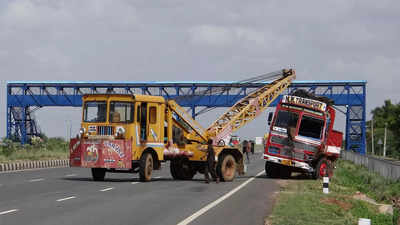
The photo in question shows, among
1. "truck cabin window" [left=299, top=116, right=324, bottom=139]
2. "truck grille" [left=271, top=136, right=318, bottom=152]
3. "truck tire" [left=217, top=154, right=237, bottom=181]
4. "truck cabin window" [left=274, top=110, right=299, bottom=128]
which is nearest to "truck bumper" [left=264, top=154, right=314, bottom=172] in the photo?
"truck grille" [left=271, top=136, right=318, bottom=152]

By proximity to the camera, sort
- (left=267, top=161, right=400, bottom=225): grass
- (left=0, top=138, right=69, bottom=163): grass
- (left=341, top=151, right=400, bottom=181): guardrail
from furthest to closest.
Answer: (left=0, top=138, right=69, bottom=163): grass → (left=341, top=151, right=400, bottom=181): guardrail → (left=267, top=161, right=400, bottom=225): grass

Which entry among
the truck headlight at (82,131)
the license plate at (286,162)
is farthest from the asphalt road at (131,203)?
the license plate at (286,162)

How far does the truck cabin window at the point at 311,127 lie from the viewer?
29578 mm

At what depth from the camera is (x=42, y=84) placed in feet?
260

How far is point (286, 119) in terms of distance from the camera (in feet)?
98.1

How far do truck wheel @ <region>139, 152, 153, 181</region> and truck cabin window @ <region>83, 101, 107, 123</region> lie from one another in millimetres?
2066

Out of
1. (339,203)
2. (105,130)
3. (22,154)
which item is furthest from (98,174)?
(22,154)

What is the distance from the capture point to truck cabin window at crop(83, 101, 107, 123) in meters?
25.5

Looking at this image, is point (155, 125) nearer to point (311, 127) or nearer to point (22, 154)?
point (311, 127)

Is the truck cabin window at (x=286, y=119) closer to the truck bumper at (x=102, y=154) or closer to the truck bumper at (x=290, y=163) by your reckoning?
the truck bumper at (x=290, y=163)

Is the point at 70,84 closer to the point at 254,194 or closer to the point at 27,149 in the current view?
the point at 27,149

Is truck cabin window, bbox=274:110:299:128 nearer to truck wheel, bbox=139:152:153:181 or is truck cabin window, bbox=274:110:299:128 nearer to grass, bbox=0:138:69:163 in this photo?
truck wheel, bbox=139:152:153:181

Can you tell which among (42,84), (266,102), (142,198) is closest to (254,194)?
(142,198)

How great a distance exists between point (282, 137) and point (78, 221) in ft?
57.8
